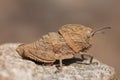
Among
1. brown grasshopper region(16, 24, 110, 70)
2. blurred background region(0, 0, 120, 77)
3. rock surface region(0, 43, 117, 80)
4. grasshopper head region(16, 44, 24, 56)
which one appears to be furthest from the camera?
blurred background region(0, 0, 120, 77)

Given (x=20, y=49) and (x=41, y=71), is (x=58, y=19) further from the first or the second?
(x=41, y=71)

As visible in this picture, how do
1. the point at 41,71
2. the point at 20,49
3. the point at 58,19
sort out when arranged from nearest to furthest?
the point at 41,71 → the point at 20,49 → the point at 58,19

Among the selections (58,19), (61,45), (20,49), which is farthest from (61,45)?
(58,19)

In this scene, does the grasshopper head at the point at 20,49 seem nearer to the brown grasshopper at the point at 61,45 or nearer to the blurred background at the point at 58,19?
the brown grasshopper at the point at 61,45

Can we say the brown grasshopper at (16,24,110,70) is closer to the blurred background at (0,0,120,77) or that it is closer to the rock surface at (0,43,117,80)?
the rock surface at (0,43,117,80)

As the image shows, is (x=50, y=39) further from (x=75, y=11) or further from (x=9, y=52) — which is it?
(x=75, y=11)

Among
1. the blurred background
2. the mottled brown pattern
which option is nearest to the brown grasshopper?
the mottled brown pattern

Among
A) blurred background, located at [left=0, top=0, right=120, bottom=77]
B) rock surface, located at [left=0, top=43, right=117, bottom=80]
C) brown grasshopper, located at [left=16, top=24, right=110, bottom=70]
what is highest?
blurred background, located at [left=0, top=0, right=120, bottom=77]

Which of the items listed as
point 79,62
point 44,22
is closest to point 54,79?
point 79,62
